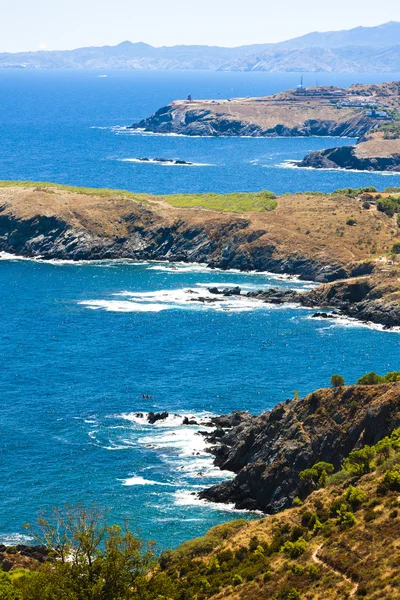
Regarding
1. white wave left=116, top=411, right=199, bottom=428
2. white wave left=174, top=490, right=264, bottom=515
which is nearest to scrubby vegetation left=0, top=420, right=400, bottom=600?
white wave left=174, top=490, right=264, bottom=515

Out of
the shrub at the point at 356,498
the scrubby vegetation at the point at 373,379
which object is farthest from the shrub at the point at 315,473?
the scrubby vegetation at the point at 373,379

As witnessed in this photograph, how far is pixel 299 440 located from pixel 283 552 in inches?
939

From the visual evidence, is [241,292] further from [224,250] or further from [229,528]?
[229,528]

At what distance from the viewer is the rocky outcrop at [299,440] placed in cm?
9219

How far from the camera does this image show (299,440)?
96312 mm

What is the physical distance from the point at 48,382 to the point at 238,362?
77.3ft

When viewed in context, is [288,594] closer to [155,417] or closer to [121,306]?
[155,417]

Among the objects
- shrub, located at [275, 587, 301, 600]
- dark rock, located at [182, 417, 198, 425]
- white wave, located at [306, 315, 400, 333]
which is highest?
shrub, located at [275, 587, 301, 600]

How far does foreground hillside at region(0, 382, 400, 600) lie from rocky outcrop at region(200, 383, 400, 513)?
24cm

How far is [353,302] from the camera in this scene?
160m

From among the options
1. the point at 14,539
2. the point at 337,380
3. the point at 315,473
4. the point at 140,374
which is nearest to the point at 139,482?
the point at 14,539

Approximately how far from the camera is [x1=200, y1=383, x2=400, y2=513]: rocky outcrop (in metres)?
92.2

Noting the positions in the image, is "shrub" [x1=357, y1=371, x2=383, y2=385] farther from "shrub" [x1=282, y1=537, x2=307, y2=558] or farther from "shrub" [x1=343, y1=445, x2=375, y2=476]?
"shrub" [x1=282, y1=537, x2=307, y2=558]

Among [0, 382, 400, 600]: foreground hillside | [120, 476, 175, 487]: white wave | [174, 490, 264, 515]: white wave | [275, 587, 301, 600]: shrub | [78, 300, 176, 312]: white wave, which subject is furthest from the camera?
[78, 300, 176, 312]: white wave
